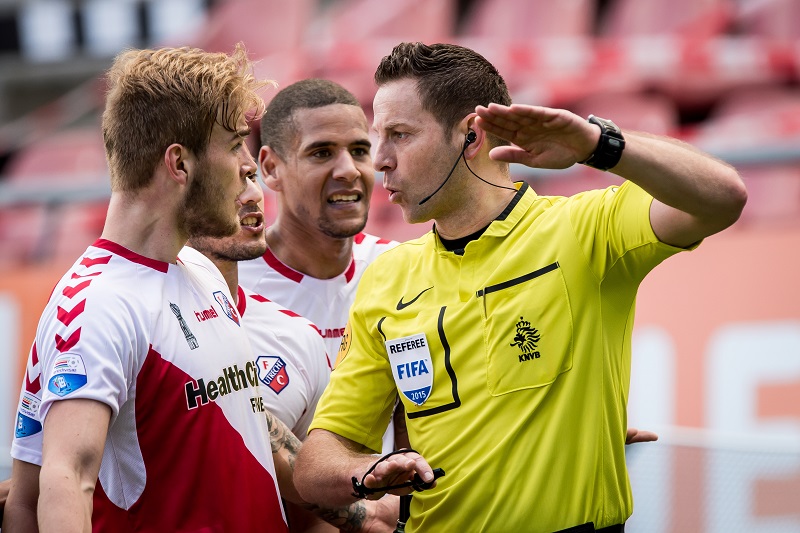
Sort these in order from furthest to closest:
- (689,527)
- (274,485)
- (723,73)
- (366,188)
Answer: (723,73), (689,527), (366,188), (274,485)

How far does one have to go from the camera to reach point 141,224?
2732 mm

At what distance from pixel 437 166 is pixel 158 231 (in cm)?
83

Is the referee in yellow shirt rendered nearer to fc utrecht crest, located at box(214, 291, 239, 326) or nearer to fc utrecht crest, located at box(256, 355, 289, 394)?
fc utrecht crest, located at box(214, 291, 239, 326)

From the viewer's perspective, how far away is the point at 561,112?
8.02 feet

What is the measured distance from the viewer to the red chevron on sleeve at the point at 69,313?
2.52 m

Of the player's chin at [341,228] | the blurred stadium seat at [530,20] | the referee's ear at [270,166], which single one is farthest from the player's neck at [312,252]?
the blurred stadium seat at [530,20]

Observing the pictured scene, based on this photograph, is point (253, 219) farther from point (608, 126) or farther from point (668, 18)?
point (668, 18)

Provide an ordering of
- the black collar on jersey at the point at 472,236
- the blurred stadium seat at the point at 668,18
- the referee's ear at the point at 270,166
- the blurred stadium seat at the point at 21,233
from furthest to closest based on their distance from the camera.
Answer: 1. the blurred stadium seat at the point at 668,18
2. the blurred stadium seat at the point at 21,233
3. the referee's ear at the point at 270,166
4. the black collar on jersey at the point at 472,236

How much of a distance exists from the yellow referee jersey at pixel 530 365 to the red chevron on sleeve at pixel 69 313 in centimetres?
88

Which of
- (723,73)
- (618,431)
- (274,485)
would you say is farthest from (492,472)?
(723,73)

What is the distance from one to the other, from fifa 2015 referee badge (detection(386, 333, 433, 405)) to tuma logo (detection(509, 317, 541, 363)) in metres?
Answer: 0.26

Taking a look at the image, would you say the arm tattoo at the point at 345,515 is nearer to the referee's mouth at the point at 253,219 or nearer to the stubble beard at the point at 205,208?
the referee's mouth at the point at 253,219

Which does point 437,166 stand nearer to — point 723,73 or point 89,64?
point 723,73

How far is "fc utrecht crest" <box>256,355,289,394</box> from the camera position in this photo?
145 inches
